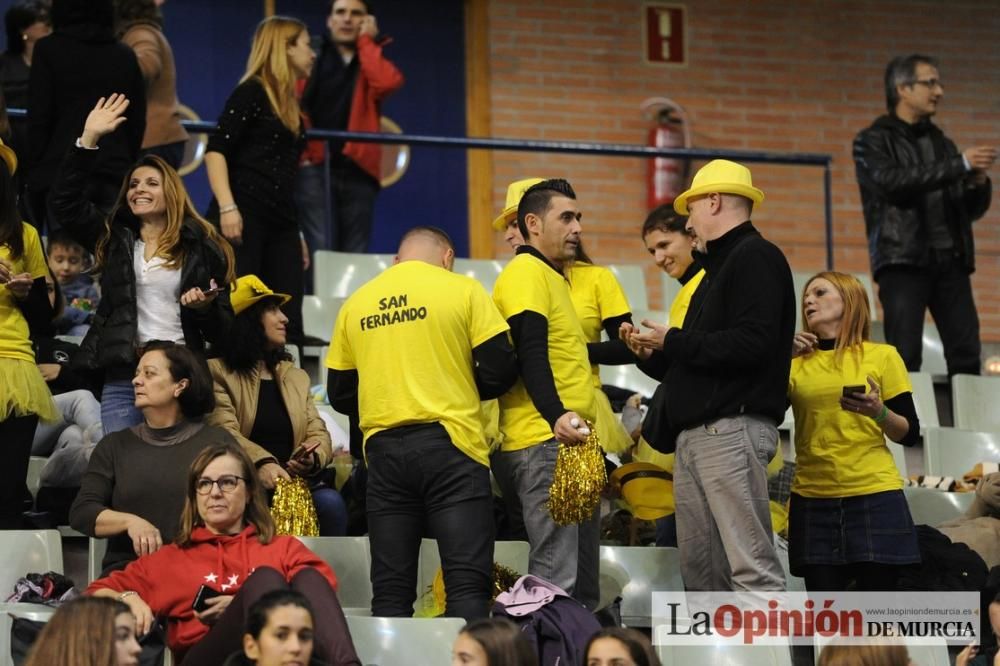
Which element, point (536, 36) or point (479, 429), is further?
point (536, 36)

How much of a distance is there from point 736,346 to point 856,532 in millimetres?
896

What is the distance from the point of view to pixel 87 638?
4.37 m

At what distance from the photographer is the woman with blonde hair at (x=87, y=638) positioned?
4.35 meters

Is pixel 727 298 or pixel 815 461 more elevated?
pixel 727 298

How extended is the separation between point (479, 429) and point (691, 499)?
650 millimetres

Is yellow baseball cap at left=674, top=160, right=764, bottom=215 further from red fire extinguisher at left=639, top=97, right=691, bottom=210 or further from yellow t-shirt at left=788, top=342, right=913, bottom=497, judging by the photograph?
red fire extinguisher at left=639, top=97, right=691, bottom=210

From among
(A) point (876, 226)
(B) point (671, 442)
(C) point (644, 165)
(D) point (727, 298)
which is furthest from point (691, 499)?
(C) point (644, 165)

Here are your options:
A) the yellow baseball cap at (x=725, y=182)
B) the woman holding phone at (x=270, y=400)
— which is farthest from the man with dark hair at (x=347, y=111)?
the yellow baseball cap at (x=725, y=182)

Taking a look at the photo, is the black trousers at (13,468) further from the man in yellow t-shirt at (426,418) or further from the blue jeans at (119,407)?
the man in yellow t-shirt at (426,418)

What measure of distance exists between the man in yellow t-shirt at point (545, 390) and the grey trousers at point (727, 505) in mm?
322

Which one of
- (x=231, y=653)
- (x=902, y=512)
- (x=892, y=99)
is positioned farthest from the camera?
(x=892, y=99)

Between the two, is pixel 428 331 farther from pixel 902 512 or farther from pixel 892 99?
pixel 892 99

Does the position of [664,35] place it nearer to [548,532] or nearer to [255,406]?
[255,406]

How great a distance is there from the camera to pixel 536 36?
11.2 m
